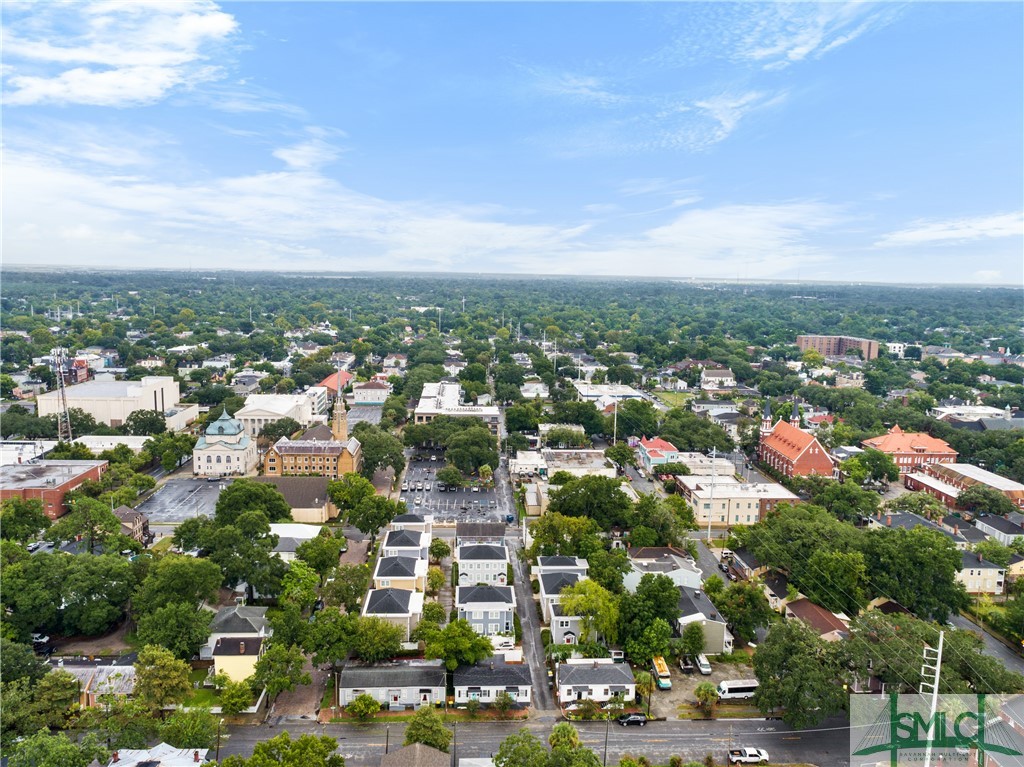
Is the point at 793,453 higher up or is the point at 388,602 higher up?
the point at 793,453

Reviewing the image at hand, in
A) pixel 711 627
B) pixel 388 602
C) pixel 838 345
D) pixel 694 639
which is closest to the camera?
pixel 694 639

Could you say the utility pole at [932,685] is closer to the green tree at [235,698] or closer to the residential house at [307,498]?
the green tree at [235,698]

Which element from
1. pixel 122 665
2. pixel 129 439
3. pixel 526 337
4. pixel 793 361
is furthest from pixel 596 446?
pixel 526 337

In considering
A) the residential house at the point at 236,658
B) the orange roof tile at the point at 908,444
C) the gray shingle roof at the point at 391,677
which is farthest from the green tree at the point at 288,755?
the orange roof tile at the point at 908,444

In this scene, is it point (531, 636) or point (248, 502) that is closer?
point (531, 636)

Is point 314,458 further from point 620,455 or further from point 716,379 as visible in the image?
point 716,379

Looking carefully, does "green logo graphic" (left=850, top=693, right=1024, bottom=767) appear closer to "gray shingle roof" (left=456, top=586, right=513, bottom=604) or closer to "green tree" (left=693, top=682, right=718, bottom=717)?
"green tree" (left=693, top=682, right=718, bottom=717)

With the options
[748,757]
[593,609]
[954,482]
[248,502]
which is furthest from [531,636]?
[954,482]

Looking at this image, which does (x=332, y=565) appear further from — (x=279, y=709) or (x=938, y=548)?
(x=938, y=548)

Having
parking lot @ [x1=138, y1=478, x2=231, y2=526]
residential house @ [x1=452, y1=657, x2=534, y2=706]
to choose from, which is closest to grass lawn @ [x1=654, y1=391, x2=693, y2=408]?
parking lot @ [x1=138, y1=478, x2=231, y2=526]
